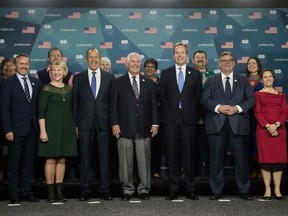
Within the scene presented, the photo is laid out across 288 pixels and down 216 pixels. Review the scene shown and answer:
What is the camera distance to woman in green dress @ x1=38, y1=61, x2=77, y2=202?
4668mm

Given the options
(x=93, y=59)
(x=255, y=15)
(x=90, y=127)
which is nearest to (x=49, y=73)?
(x=93, y=59)

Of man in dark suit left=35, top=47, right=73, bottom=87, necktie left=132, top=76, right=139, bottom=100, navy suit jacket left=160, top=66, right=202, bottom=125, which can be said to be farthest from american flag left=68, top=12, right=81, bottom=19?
navy suit jacket left=160, top=66, right=202, bottom=125

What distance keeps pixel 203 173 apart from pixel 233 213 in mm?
1708

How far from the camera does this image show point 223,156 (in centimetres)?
486

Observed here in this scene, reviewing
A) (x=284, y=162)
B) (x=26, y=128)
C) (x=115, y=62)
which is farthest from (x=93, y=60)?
(x=284, y=162)

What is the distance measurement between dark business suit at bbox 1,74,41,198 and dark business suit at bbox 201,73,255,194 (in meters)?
1.94

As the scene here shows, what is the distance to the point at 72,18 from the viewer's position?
677cm

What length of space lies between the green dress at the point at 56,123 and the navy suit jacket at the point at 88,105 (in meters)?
0.11

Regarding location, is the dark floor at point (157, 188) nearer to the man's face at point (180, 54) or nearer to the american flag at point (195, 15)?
the man's face at point (180, 54)

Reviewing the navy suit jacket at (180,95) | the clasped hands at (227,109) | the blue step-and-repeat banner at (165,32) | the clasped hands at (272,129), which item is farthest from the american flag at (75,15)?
the clasped hands at (272,129)

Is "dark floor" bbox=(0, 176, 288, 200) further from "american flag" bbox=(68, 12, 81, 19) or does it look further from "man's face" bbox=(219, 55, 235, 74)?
"american flag" bbox=(68, 12, 81, 19)

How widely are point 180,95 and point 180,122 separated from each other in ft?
0.99

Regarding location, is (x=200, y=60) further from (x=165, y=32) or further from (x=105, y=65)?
(x=165, y=32)

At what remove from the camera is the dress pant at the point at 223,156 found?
4.78m
